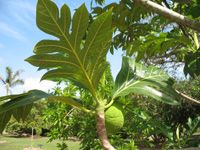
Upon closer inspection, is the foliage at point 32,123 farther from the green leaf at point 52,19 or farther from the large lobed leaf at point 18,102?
the green leaf at point 52,19

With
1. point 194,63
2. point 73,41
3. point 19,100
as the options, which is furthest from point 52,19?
point 194,63

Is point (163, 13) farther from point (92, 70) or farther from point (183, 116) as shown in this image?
point (183, 116)

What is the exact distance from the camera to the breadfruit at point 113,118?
1.51m

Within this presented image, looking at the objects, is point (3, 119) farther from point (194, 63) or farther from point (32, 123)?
point (32, 123)

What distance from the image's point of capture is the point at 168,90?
4.66 feet

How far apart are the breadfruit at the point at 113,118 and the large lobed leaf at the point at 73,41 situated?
0.89 ft

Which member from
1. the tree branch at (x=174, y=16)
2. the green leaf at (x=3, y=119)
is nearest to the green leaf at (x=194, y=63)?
the tree branch at (x=174, y=16)

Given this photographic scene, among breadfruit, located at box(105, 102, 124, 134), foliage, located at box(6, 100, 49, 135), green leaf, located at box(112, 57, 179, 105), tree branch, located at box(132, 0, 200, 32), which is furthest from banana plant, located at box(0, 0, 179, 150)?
foliage, located at box(6, 100, 49, 135)

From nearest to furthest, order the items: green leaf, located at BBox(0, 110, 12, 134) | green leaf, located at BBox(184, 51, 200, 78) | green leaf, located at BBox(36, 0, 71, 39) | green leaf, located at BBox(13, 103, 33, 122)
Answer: green leaf, located at BBox(36, 0, 71, 39), green leaf, located at BBox(0, 110, 12, 134), green leaf, located at BBox(13, 103, 33, 122), green leaf, located at BBox(184, 51, 200, 78)

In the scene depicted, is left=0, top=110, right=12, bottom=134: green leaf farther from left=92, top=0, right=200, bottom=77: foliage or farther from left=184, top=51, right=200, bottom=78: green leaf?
left=184, top=51, right=200, bottom=78: green leaf

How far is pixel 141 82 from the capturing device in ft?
4.80

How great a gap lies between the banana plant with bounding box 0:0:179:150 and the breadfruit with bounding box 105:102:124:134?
102mm

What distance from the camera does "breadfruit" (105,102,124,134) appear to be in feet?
4.96

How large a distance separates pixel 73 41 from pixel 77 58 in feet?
0.41
